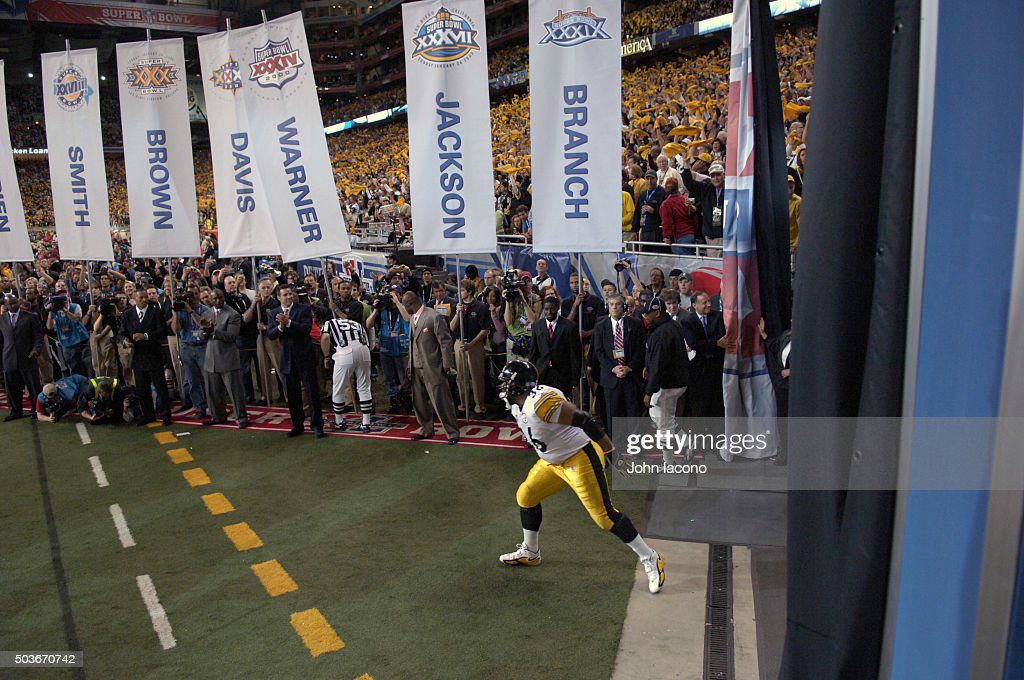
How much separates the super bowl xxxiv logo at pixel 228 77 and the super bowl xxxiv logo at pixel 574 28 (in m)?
5.11

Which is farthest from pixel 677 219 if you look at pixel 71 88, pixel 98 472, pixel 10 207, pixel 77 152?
pixel 10 207

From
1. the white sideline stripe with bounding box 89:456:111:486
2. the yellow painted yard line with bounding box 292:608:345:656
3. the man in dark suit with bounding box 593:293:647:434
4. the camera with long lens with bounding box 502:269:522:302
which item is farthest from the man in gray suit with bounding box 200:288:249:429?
the yellow painted yard line with bounding box 292:608:345:656

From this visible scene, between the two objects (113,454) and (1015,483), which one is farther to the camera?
(113,454)

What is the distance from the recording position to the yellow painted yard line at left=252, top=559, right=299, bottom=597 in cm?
616

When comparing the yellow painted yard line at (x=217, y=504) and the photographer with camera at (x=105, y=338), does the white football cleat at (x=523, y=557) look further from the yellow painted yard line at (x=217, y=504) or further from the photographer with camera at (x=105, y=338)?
the photographer with camera at (x=105, y=338)

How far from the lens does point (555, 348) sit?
880 centimetres

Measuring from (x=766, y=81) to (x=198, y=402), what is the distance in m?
10.7

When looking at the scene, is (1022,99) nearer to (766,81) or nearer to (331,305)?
(766,81)

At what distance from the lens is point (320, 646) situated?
5.26m

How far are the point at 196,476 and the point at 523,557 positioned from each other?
499cm

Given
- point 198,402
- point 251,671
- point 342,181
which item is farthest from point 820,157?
point 342,181

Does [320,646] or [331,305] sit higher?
[331,305]

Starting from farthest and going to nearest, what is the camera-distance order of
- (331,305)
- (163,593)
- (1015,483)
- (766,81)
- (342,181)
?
(342,181), (331,305), (163,593), (766,81), (1015,483)

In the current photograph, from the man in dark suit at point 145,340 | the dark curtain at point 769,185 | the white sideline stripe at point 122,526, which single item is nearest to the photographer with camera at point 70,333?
the man in dark suit at point 145,340
